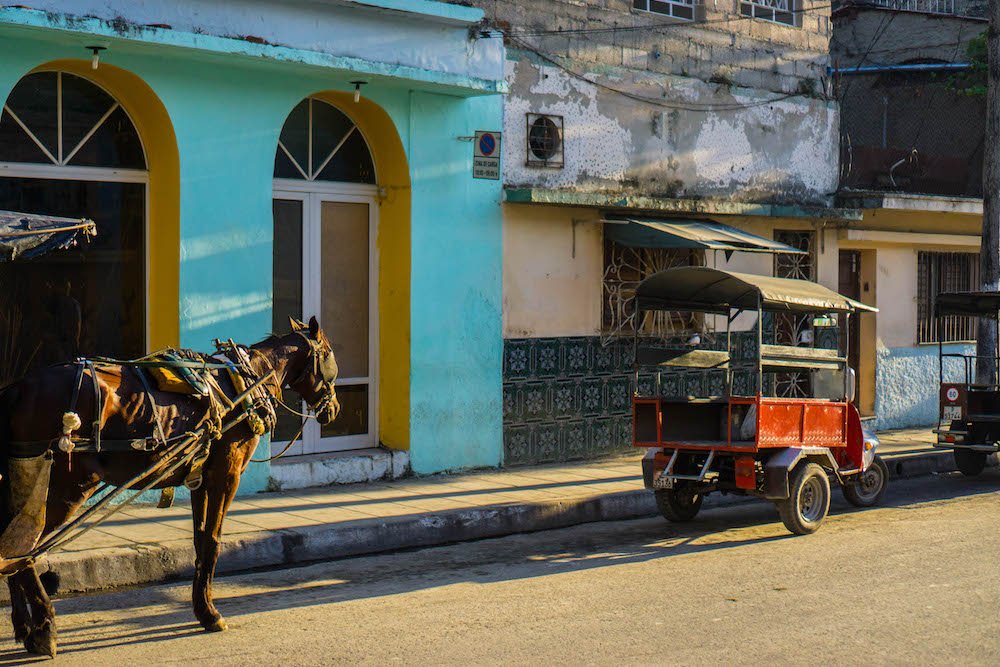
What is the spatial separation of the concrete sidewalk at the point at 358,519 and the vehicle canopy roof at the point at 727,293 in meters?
1.88

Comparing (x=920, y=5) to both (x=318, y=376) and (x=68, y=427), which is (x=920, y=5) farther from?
(x=68, y=427)

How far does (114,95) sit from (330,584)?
4.86 meters

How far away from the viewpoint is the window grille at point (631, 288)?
14125mm

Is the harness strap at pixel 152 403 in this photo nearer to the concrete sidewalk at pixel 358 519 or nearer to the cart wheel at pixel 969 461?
the concrete sidewalk at pixel 358 519

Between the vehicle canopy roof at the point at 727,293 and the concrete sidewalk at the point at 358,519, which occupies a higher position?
the vehicle canopy roof at the point at 727,293

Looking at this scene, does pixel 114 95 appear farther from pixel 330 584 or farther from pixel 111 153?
pixel 330 584

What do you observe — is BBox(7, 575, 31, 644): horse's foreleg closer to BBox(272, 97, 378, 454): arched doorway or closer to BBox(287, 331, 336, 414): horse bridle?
BBox(287, 331, 336, 414): horse bridle

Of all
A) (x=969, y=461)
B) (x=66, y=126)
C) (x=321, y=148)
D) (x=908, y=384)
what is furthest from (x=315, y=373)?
(x=908, y=384)

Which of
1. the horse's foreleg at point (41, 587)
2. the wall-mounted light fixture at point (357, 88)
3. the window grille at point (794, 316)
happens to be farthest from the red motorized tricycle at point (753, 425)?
the horse's foreleg at point (41, 587)

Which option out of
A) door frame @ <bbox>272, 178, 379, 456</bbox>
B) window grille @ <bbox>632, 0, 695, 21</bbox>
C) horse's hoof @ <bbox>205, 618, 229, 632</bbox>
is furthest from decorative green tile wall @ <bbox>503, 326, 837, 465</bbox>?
horse's hoof @ <bbox>205, 618, 229, 632</bbox>

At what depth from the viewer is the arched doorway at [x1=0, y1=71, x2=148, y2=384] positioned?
998cm

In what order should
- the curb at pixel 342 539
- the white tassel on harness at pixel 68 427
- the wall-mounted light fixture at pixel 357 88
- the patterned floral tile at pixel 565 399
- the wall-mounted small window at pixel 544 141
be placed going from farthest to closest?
the patterned floral tile at pixel 565 399
the wall-mounted small window at pixel 544 141
the wall-mounted light fixture at pixel 357 88
the curb at pixel 342 539
the white tassel on harness at pixel 68 427

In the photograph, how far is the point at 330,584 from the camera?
8352mm

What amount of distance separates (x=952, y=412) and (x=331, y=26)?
7952 millimetres
